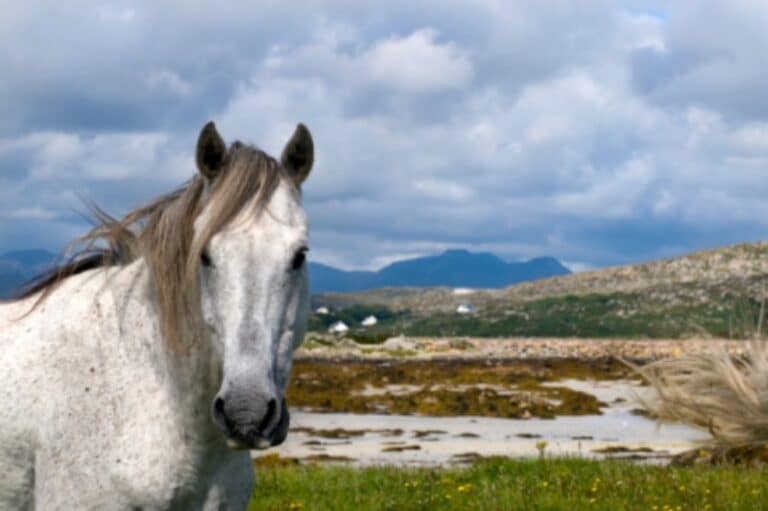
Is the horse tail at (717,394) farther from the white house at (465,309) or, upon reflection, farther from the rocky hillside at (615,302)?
the white house at (465,309)

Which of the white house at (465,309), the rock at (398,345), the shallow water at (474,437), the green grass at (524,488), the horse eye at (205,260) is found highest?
the white house at (465,309)

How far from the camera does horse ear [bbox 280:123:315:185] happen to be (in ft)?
15.8

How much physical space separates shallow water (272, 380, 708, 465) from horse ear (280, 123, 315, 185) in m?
9.56

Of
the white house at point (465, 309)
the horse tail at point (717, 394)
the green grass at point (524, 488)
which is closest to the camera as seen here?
the green grass at point (524, 488)

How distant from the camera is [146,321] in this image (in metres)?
4.94

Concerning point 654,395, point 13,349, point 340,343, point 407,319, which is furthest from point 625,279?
point 13,349

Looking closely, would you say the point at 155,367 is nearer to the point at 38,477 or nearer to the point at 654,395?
the point at 38,477

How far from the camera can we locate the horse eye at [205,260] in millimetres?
4361

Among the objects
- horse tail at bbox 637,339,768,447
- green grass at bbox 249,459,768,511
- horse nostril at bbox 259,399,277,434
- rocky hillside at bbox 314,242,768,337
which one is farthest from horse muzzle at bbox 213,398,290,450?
rocky hillside at bbox 314,242,768,337

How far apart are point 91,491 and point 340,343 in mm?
52733

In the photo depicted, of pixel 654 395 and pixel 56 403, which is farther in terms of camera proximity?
pixel 654 395

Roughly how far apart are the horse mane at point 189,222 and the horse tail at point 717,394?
21.6ft

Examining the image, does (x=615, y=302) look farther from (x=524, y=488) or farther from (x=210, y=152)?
(x=210, y=152)

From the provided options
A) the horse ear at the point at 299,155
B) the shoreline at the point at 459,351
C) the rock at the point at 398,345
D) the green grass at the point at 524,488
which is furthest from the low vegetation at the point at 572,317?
the horse ear at the point at 299,155
